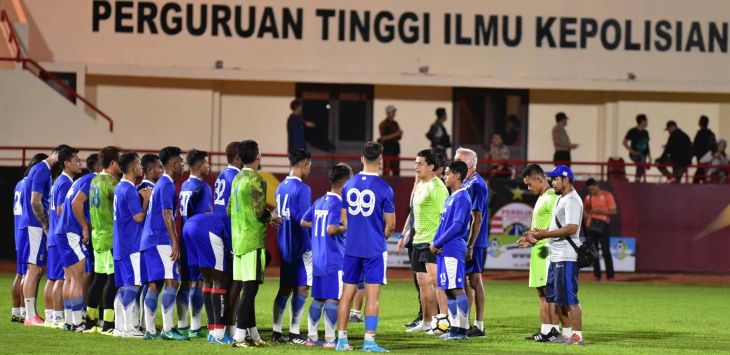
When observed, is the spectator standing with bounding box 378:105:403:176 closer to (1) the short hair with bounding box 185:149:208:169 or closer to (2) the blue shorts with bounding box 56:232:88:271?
(2) the blue shorts with bounding box 56:232:88:271

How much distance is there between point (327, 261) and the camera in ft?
47.3

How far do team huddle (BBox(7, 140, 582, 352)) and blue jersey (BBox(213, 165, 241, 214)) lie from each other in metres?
0.02

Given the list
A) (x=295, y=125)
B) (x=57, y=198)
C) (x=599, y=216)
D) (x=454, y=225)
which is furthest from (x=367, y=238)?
(x=295, y=125)

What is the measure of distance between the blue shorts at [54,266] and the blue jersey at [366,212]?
4111 millimetres

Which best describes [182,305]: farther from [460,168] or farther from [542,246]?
[542,246]

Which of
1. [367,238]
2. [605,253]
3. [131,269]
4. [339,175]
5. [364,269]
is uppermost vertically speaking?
[339,175]

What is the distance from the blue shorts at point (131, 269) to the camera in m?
14.7

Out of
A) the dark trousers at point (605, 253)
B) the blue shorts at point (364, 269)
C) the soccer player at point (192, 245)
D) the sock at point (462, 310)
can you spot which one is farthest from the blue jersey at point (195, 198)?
the dark trousers at point (605, 253)

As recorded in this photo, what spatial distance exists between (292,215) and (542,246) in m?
3.18

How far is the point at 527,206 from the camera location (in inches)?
1155

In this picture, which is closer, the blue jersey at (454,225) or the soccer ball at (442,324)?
the blue jersey at (454,225)

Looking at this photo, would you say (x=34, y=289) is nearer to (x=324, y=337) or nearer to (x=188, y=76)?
(x=324, y=337)

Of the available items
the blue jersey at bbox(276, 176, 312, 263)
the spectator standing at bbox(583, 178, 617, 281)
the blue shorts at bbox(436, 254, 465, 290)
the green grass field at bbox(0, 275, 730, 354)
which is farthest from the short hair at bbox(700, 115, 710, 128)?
the blue jersey at bbox(276, 176, 312, 263)

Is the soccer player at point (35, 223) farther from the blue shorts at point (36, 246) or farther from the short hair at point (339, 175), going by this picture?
the short hair at point (339, 175)
